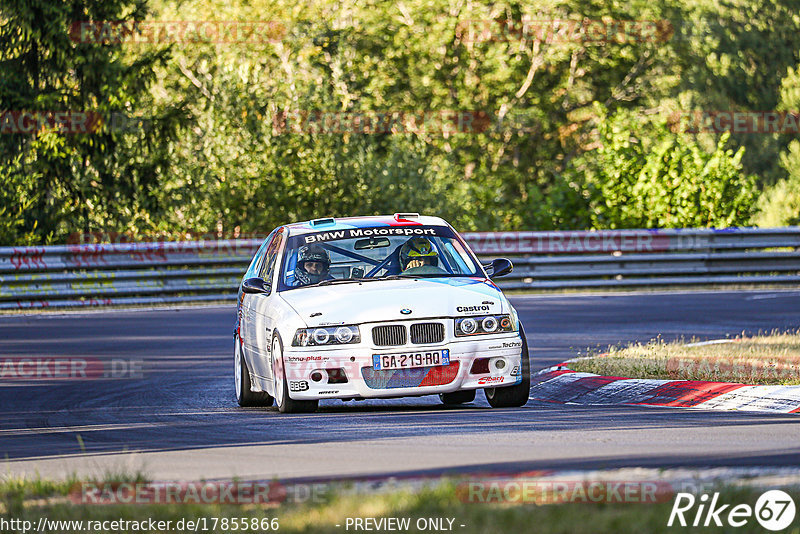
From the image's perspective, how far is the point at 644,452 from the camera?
783 cm

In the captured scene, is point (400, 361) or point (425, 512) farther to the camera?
point (400, 361)

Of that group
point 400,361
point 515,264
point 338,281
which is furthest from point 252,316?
point 515,264

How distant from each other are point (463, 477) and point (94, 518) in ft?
6.02

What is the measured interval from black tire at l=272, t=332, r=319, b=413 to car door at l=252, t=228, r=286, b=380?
0.21 meters

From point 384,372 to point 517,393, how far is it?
3.80ft

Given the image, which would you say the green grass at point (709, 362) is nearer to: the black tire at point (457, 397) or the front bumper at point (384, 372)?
the black tire at point (457, 397)

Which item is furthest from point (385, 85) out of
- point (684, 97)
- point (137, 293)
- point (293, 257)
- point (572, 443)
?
point (572, 443)

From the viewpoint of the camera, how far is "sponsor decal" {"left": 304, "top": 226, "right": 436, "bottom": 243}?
39.4 ft

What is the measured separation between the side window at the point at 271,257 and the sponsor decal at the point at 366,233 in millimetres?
409

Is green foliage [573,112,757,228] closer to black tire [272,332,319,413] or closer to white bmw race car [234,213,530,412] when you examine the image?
white bmw race car [234,213,530,412]

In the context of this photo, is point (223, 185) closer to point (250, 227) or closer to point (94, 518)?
point (250, 227)

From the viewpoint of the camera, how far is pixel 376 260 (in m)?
12.2

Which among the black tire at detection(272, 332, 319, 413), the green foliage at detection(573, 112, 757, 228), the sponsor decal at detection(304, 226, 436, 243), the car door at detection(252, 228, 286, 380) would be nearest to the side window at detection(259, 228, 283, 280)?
the car door at detection(252, 228, 286, 380)

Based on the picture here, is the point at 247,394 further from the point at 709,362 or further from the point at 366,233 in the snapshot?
the point at 709,362
